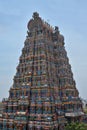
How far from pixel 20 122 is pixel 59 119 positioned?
27.0 feet

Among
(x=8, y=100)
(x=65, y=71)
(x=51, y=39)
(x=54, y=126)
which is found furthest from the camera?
(x=51, y=39)

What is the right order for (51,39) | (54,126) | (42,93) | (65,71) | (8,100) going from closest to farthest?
(54,126) → (42,93) → (8,100) → (65,71) → (51,39)

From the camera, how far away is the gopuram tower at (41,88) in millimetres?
46562

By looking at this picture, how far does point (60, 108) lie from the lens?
49.9 m

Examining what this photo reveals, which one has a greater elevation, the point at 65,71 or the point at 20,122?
the point at 65,71

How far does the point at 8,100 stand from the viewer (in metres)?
51.7

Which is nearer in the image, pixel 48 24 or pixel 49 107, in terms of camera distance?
pixel 49 107

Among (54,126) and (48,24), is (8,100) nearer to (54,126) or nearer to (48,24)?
(54,126)

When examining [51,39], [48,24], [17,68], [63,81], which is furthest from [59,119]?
[48,24]

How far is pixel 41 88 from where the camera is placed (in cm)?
4838

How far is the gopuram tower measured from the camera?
46.6 m

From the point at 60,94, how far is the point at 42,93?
6.14m

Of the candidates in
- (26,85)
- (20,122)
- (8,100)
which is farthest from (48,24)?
(20,122)

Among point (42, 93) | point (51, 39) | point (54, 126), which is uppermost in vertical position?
point (51, 39)
